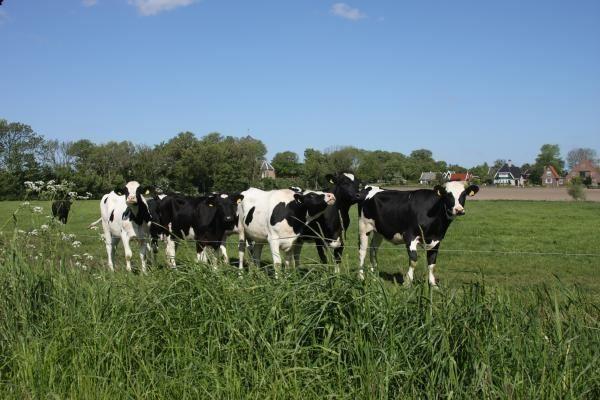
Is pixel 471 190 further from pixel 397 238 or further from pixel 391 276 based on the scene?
pixel 391 276

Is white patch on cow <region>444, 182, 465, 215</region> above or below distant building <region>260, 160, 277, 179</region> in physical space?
below

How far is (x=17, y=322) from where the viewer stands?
560 centimetres

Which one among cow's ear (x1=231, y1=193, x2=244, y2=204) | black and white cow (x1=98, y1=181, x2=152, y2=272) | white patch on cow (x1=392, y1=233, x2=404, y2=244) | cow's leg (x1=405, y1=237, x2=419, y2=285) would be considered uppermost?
cow's ear (x1=231, y1=193, x2=244, y2=204)

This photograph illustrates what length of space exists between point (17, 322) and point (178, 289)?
5.21 feet

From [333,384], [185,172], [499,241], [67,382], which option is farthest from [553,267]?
Result: [185,172]

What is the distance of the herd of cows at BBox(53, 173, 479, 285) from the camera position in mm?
11109

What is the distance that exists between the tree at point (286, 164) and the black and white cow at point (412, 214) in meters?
110

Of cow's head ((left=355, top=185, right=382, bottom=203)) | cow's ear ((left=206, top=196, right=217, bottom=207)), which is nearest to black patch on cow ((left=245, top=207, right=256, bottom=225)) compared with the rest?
cow's ear ((left=206, top=196, right=217, bottom=207))

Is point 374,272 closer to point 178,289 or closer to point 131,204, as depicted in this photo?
point 178,289

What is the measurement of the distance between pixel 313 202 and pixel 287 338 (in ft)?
20.6

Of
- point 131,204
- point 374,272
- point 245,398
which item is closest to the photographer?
point 245,398

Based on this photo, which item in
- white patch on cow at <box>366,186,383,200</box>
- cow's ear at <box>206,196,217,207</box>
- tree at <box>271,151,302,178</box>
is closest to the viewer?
white patch on cow at <box>366,186,383,200</box>

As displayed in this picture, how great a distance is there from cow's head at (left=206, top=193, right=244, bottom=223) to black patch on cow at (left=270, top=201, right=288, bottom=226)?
5.24ft

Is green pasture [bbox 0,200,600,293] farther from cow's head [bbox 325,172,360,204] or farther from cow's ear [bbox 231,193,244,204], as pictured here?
cow's head [bbox 325,172,360,204]
